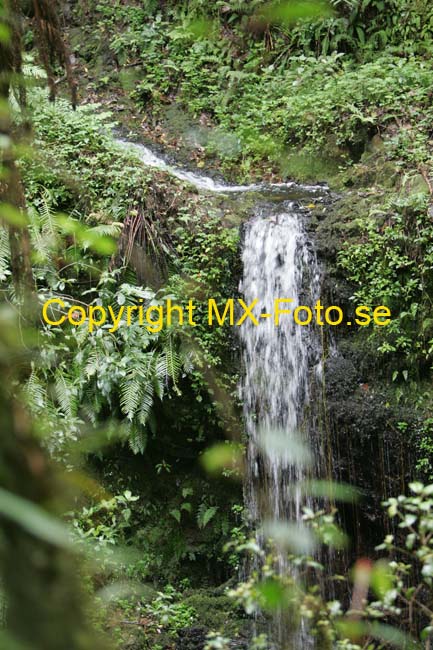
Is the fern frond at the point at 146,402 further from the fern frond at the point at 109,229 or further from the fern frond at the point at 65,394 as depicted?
the fern frond at the point at 109,229

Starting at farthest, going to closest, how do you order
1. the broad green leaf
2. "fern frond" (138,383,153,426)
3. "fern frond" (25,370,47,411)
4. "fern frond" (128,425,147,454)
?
"fern frond" (128,425,147,454) → "fern frond" (138,383,153,426) → "fern frond" (25,370,47,411) → the broad green leaf

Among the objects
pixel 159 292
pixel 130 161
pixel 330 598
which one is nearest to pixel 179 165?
pixel 130 161

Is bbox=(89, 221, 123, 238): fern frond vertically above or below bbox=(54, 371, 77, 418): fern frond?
→ above

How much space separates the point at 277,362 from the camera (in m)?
7.01

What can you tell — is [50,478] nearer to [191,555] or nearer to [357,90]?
[191,555]

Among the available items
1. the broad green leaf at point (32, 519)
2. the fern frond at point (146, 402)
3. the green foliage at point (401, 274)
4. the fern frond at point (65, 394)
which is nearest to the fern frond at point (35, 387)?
the fern frond at point (65, 394)

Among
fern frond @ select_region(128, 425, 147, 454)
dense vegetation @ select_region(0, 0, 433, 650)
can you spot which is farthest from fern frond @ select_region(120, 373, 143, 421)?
fern frond @ select_region(128, 425, 147, 454)

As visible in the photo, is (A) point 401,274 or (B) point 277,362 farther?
(B) point 277,362

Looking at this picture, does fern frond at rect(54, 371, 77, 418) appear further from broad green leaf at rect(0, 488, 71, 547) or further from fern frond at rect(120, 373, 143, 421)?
broad green leaf at rect(0, 488, 71, 547)

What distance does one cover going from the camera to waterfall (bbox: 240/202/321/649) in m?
6.81

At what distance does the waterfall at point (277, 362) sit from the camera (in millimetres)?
6812

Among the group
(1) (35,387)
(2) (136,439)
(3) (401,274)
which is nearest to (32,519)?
(1) (35,387)

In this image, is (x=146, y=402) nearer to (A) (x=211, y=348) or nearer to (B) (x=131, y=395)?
(B) (x=131, y=395)

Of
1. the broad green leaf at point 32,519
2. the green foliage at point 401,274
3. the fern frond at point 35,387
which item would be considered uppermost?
the green foliage at point 401,274
